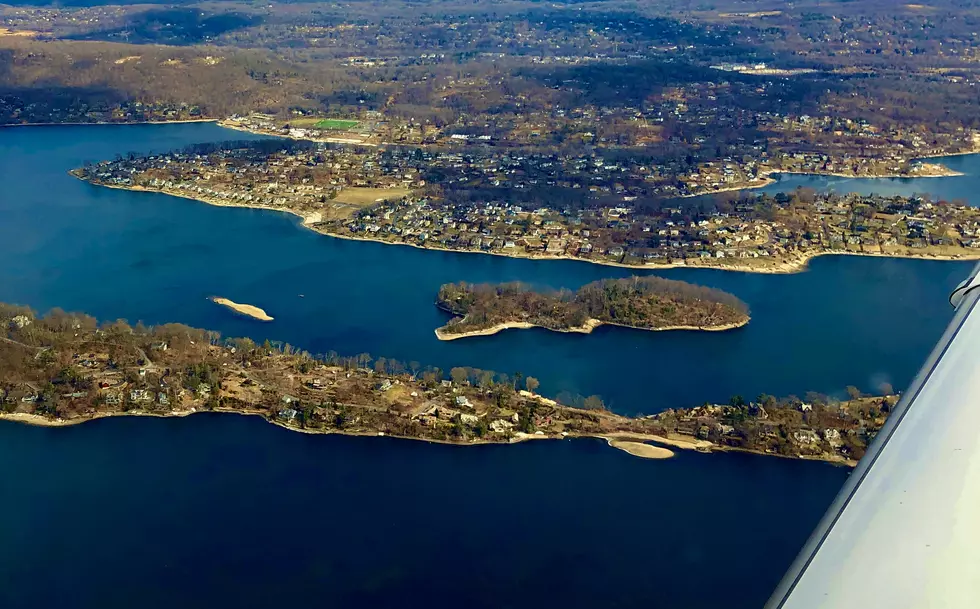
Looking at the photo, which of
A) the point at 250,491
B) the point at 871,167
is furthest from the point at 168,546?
the point at 871,167

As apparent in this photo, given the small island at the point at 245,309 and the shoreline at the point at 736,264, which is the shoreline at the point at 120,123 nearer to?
the shoreline at the point at 736,264

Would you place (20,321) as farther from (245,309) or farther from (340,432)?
(340,432)

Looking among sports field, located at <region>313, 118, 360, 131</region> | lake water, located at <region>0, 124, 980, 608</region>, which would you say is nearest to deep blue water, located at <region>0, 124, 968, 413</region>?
lake water, located at <region>0, 124, 980, 608</region>

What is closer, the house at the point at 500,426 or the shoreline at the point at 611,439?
the shoreline at the point at 611,439

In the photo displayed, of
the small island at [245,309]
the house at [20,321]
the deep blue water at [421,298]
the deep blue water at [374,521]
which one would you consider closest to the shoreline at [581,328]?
the deep blue water at [421,298]

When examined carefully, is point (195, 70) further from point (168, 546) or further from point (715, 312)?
point (168, 546)

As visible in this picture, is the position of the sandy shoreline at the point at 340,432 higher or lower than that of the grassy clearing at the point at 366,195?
lower

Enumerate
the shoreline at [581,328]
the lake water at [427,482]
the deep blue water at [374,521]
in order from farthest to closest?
the shoreline at [581,328] < the lake water at [427,482] < the deep blue water at [374,521]
